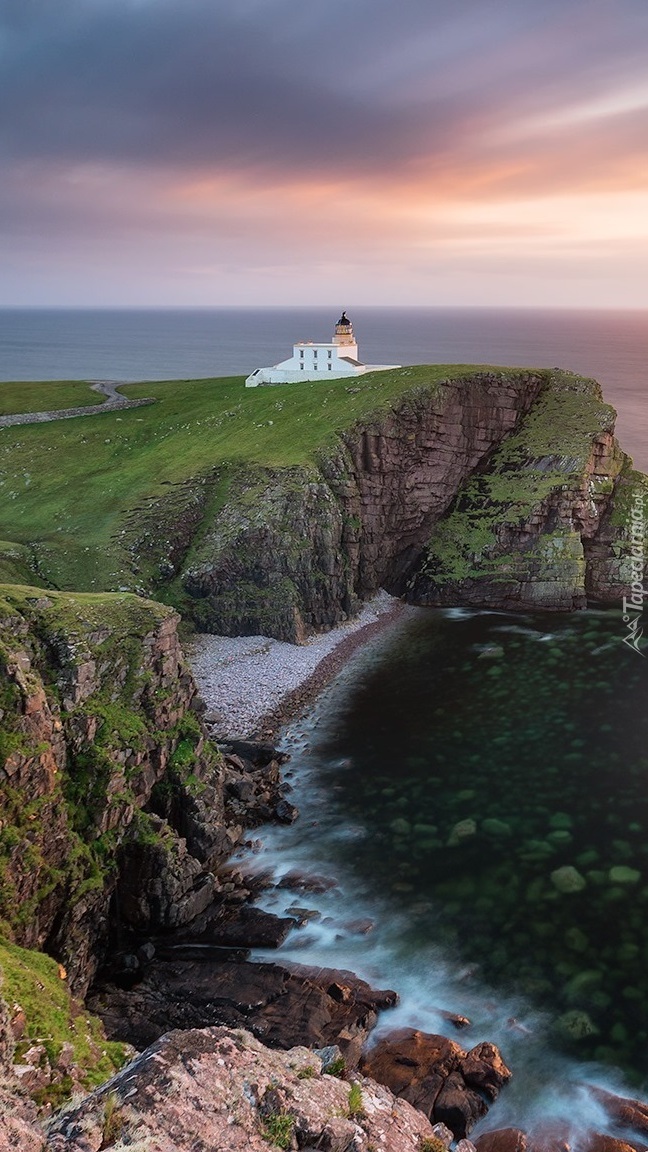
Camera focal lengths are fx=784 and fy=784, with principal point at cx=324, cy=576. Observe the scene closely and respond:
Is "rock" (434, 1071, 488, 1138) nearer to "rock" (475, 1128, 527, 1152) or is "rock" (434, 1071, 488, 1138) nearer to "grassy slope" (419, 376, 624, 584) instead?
"rock" (475, 1128, 527, 1152)

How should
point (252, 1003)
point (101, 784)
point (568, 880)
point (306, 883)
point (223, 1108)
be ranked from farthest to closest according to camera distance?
point (306, 883) < point (568, 880) < point (101, 784) < point (252, 1003) < point (223, 1108)

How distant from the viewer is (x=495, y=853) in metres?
37.9

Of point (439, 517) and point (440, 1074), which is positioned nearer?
point (440, 1074)

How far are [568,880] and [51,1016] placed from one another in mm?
23756

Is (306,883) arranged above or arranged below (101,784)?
below

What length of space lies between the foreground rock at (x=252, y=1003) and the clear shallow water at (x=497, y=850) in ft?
4.40

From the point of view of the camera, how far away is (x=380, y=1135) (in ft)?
56.6

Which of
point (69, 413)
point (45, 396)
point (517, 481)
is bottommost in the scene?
point (517, 481)

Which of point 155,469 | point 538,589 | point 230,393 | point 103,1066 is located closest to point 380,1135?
point 103,1066

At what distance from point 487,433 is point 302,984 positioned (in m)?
63.4

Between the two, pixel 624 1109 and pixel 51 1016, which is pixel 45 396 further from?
pixel 624 1109

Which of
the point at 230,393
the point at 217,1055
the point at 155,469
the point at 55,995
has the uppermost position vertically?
the point at 230,393

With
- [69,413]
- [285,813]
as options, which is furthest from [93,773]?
[69,413]

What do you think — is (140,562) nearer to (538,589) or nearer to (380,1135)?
(538,589)
